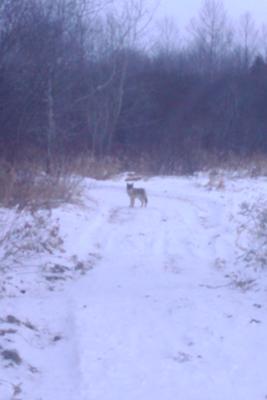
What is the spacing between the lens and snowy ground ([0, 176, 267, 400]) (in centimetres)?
590

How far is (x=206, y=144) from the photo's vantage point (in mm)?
38281

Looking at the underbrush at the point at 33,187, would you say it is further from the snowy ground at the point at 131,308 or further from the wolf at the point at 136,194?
the wolf at the point at 136,194

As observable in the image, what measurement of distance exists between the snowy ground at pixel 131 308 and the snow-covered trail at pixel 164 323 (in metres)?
0.01

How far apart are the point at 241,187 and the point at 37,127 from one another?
599 cm

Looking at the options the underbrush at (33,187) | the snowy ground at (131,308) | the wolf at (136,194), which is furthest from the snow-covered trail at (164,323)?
the wolf at (136,194)

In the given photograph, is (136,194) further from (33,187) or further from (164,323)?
(164,323)

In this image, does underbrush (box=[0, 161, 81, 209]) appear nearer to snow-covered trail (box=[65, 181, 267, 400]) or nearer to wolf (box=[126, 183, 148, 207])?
wolf (box=[126, 183, 148, 207])

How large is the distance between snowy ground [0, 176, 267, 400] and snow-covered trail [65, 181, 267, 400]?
0.01m

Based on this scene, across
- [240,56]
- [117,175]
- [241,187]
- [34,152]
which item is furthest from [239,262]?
[240,56]

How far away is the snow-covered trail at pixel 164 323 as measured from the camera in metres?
5.86

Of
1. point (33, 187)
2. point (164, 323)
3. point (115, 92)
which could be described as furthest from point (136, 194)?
point (115, 92)

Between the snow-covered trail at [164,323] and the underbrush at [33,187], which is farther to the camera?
the underbrush at [33,187]

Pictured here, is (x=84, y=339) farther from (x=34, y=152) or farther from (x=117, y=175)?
(x=117, y=175)

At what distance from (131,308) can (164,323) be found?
0.65 m
